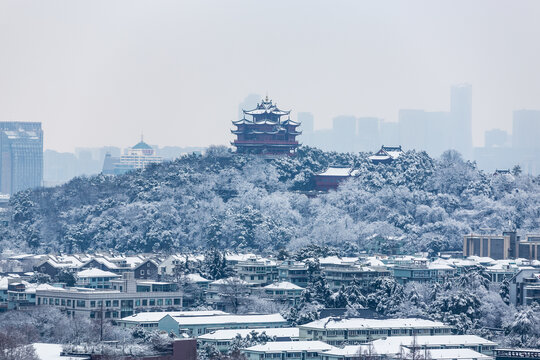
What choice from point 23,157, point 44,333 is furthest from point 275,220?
point 23,157

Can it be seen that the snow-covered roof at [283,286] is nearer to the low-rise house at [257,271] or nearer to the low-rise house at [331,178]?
the low-rise house at [257,271]

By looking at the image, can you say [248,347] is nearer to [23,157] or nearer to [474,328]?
[474,328]

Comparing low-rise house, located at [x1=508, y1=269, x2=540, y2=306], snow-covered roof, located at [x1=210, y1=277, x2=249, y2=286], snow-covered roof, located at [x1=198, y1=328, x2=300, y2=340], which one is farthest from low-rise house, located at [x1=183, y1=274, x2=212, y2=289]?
low-rise house, located at [x1=508, y1=269, x2=540, y2=306]

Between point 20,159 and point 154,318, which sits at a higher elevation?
point 20,159

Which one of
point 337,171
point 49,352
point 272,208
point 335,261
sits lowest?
point 49,352

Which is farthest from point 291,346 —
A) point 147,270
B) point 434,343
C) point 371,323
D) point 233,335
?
point 147,270

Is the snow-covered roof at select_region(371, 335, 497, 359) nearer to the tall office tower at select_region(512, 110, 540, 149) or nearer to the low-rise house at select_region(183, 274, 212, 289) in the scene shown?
the low-rise house at select_region(183, 274, 212, 289)

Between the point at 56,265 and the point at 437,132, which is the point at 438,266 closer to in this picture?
the point at 56,265
